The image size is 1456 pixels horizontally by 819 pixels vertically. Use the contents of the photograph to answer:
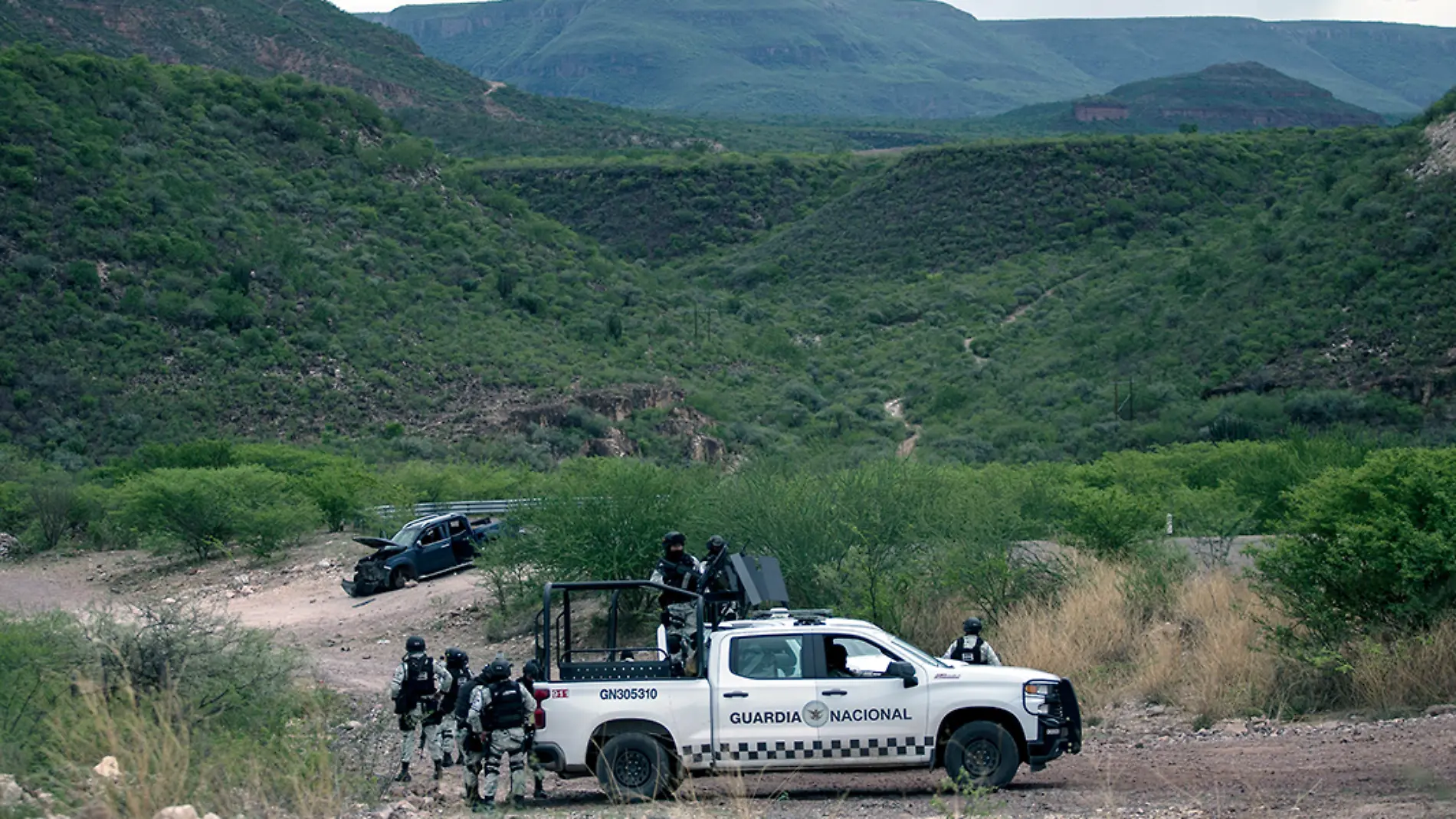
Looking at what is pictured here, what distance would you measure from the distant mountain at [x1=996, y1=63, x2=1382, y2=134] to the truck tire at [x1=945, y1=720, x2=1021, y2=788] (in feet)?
437

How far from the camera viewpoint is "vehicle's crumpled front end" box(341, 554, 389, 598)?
84.3 feet

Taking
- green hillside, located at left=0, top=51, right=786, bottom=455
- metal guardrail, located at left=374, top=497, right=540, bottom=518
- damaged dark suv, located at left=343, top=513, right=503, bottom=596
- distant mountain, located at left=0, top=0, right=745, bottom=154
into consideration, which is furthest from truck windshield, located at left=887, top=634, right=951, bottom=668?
distant mountain, located at left=0, top=0, right=745, bottom=154

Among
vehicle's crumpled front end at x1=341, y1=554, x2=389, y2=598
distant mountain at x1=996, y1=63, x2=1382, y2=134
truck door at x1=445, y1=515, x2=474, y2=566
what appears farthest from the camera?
distant mountain at x1=996, y1=63, x2=1382, y2=134

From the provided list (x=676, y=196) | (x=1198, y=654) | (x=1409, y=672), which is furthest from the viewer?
(x=676, y=196)

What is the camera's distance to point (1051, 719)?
11.7 metres

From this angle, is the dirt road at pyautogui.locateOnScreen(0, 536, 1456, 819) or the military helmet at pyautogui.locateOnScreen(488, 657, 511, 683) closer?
the dirt road at pyautogui.locateOnScreen(0, 536, 1456, 819)

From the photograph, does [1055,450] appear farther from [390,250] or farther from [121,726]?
[121,726]

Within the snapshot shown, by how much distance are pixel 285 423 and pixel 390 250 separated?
1377 centimetres

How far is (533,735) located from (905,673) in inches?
116

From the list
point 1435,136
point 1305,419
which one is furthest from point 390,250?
point 1435,136

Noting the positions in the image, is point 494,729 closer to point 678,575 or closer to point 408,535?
point 678,575

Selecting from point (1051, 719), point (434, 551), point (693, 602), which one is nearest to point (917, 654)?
point (1051, 719)

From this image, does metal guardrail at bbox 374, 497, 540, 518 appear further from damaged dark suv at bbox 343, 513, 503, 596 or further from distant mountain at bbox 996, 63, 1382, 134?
distant mountain at bbox 996, 63, 1382, 134

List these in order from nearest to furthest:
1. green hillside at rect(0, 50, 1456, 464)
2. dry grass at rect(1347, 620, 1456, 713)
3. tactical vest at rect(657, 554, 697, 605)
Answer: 1. dry grass at rect(1347, 620, 1456, 713)
2. tactical vest at rect(657, 554, 697, 605)
3. green hillside at rect(0, 50, 1456, 464)
